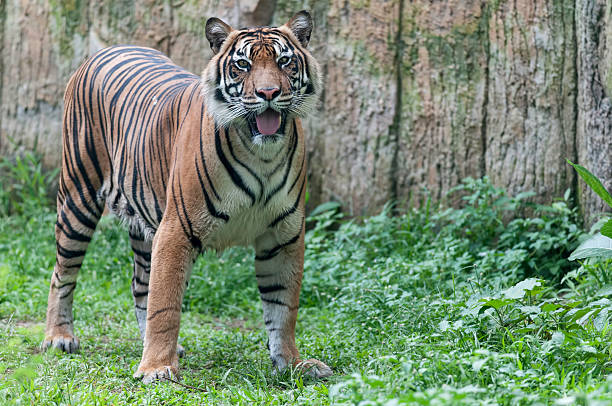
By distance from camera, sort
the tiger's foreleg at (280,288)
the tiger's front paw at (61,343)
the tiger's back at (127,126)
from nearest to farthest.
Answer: the tiger's foreleg at (280,288) < the tiger's back at (127,126) < the tiger's front paw at (61,343)

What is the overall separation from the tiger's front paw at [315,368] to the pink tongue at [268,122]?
124 centimetres

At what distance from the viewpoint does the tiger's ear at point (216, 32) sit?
4105 mm

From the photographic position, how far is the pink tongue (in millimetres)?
3863

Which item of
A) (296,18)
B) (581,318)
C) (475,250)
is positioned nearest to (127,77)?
(296,18)

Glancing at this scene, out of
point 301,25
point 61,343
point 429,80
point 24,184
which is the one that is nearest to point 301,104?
point 301,25

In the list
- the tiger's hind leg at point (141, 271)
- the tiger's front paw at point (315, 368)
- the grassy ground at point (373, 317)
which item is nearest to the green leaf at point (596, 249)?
the grassy ground at point (373, 317)

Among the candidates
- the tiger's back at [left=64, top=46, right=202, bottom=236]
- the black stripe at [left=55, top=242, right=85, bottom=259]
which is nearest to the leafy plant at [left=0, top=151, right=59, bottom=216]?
the tiger's back at [left=64, top=46, right=202, bottom=236]

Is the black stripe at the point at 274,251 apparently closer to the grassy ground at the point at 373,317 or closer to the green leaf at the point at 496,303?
the grassy ground at the point at 373,317

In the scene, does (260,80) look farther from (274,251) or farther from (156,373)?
(156,373)

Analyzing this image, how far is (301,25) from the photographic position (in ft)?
13.8

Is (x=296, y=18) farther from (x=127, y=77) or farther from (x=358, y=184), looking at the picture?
(x=358, y=184)

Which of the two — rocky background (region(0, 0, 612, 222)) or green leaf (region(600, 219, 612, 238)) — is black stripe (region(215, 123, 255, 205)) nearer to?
green leaf (region(600, 219, 612, 238))

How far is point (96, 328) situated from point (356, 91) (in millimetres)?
2886

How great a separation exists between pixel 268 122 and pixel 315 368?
4.38 ft
